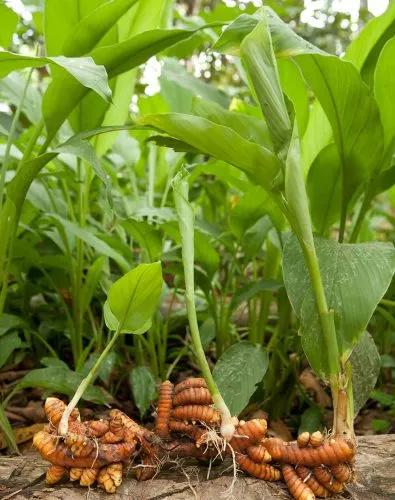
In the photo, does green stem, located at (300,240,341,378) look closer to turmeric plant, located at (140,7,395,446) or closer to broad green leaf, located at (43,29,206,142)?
turmeric plant, located at (140,7,395,446)

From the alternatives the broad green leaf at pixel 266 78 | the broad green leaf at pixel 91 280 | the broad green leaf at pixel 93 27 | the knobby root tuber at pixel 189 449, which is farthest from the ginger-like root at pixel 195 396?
the broad green leaf at pixel 93 27

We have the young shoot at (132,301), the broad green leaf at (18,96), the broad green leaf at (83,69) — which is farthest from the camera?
the broad green leaf at (18,96)

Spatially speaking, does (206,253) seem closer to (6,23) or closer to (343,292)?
(343,292)

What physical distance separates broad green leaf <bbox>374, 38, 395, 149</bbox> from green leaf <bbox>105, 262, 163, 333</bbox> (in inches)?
17.8

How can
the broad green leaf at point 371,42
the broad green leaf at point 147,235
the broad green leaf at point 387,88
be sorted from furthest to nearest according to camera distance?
the broad green leaf at point 147,235, the broad green leaf at point 371,42, the broad green leaf at point 387,88

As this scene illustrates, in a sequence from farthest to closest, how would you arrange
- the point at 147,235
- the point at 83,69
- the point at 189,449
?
the point at 147,235
the point at 189,449
the point at 83,69

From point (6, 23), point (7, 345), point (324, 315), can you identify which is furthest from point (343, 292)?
point (6, 23)

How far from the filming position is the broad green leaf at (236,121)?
34.7 inches

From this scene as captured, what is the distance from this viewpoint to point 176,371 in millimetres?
1463

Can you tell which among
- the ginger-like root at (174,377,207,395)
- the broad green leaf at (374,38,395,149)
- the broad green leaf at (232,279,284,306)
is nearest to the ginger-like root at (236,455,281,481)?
the ginger-like root at (174,377,207,395)

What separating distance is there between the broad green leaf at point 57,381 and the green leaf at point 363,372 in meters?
0.43

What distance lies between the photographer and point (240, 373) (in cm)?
96

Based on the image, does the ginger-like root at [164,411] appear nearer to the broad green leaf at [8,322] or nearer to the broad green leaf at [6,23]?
the broad green leaf at [8,322]

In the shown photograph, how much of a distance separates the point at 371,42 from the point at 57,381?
0.81 metres
